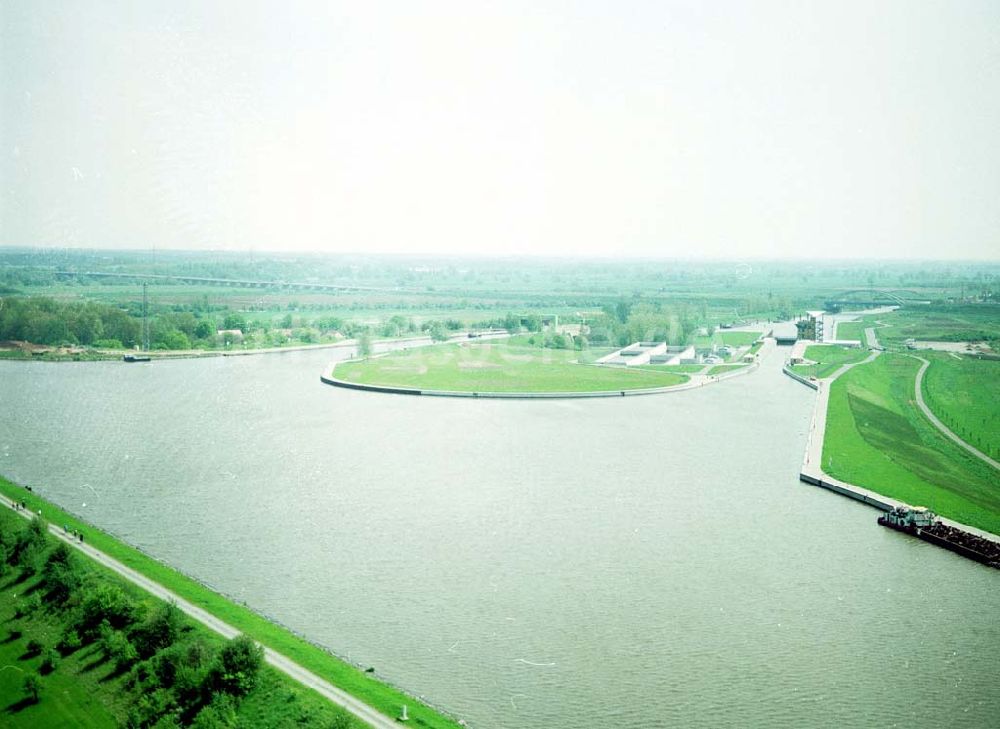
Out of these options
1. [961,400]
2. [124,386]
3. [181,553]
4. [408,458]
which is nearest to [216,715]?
[181,553]

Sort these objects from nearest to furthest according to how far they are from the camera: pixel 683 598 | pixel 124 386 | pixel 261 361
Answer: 1. pixel 683 598
2. pixel 124 386
3. pixel 261 361

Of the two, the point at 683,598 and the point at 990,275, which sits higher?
the point at 990,275

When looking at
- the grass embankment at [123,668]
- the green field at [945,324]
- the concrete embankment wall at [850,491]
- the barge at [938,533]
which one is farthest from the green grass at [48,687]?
the green field at [945,324]

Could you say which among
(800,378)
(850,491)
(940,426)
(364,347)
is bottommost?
(364,347)

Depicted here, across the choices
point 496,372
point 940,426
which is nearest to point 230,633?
point 940,426

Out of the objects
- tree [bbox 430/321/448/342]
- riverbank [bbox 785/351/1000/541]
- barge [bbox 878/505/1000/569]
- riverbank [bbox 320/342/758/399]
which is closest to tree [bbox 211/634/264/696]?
barge [bbox 878/505/1000/569]

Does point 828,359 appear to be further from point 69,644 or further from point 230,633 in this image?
point 69,644

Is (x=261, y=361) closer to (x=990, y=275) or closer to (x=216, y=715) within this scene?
(x=990, y=275)
